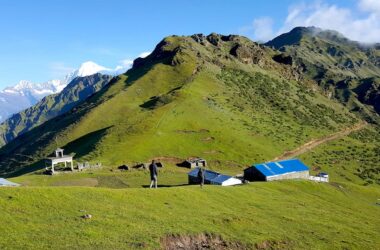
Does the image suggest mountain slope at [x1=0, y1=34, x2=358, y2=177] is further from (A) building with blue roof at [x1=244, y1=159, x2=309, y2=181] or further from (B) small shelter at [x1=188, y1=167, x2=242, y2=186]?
(B) small shelter at [x1=188, y1=167, x2=242, y2=186]

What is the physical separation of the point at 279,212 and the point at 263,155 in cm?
7833

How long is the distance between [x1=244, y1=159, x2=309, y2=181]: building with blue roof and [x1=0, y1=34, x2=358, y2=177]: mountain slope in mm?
32372

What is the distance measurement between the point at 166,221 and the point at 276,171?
4297cm

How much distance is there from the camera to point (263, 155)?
4872 inches

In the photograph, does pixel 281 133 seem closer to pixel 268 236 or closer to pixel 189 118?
pixel 189 118

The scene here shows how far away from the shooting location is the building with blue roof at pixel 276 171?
241 feet

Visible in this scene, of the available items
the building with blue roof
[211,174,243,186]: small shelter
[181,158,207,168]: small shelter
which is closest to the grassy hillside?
[211,174,243,186]: small shelter

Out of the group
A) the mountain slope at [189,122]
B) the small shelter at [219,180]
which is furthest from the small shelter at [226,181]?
the mountain slope at [189,122]

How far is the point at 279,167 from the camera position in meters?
76.9

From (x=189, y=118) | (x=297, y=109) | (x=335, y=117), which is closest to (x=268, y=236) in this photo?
(x=189, y=118)

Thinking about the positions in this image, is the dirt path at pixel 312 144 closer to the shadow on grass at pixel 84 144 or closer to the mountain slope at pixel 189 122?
the mountain slope at pixel 189 122

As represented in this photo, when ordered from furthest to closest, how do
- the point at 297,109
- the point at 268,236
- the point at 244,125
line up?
the point at 297,109 < the point at 244,125 < the point at 268,236

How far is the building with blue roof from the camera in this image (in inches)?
2896

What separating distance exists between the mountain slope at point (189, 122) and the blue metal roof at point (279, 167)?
1265 inches
